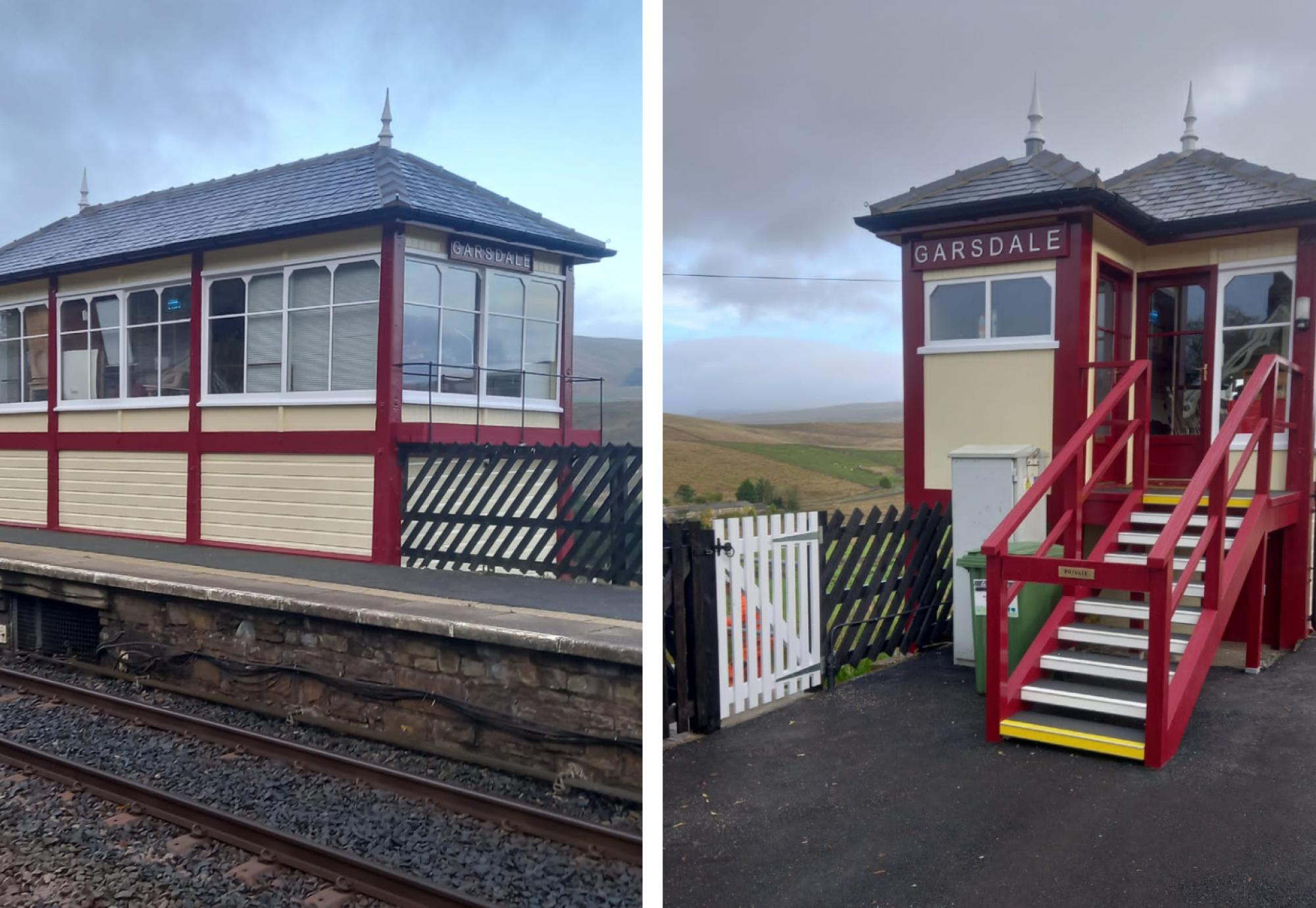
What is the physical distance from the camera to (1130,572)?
2.59 meters

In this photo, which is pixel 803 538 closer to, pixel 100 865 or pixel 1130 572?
pixel 1130 572

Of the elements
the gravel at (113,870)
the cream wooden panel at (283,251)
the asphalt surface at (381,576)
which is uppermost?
the cream wooden panel at (283,251)

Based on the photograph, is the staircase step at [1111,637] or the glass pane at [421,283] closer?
the staircase step at [1111,637]

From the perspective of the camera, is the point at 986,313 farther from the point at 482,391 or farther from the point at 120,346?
the point at 120,346

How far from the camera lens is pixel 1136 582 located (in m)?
2.59

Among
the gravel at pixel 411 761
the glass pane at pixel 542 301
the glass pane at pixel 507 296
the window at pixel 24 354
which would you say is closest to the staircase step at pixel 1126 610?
the gravel at pixel 411 761

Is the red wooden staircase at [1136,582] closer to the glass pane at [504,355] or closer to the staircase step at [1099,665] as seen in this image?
the staircase step at [1099,665]

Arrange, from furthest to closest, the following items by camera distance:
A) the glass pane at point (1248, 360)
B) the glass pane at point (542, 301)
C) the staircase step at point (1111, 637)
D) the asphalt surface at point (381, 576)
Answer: the glass pane at point (542, 301) → the asphalt surface at point (381, 576) → the glass pane at point (1248, 360) → the staircase step at point (1111, 637)

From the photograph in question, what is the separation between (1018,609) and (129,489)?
14.3 ft

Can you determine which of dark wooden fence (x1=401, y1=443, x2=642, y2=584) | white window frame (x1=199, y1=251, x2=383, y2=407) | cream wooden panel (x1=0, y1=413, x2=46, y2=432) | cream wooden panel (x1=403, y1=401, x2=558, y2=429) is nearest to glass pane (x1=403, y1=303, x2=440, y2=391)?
cream wooden panel (x1=403, y1=401, x2=558, y2=429)

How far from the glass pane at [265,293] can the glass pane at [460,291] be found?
0.82m

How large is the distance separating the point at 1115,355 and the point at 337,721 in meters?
3.34

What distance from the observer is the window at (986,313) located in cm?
327

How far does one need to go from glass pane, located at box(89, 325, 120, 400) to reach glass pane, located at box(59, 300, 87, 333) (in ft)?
0.25
